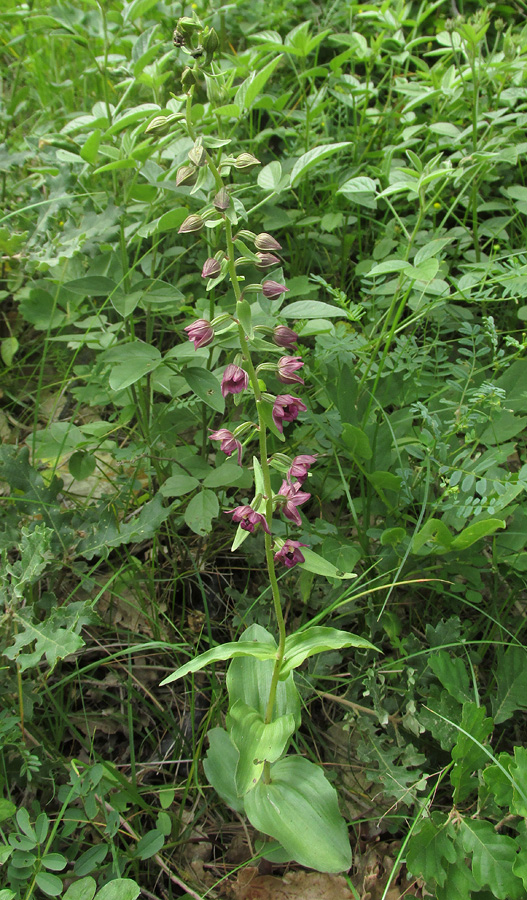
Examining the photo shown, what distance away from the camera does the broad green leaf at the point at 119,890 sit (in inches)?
54.7

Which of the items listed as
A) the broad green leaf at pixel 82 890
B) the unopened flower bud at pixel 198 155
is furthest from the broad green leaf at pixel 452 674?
the unopened flower bud at pixel 198 155

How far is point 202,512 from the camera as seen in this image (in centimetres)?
183

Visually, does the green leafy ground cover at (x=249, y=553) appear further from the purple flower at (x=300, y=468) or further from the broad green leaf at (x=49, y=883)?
the purple flower at (x=300, y=468)

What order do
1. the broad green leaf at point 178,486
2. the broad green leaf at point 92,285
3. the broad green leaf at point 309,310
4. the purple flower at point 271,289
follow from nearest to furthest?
the purple flower at point 271,289 < the broad green leaf at point 309,310 < the broad green leaf at point 178,486 < the broad green leaf at point 92,285

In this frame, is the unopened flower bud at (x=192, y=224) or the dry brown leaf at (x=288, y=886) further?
the dry brown leaf at (x=288, y=886)

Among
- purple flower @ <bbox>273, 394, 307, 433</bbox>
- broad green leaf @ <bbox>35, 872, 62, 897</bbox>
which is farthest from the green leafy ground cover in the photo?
purple flower @ <bbox>273, 394, 307, 433</bbox>

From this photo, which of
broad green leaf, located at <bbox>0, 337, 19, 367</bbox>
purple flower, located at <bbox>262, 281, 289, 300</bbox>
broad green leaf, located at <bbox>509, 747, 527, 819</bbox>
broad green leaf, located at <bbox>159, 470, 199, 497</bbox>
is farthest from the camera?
broad green leaf, located at <bbox>0, 337, 19, 367</bbox>

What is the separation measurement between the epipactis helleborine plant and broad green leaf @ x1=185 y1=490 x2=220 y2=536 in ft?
0.99

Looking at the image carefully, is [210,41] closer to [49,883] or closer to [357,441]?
[357,441]

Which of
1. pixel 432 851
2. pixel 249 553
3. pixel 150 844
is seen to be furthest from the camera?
pixel 249 553

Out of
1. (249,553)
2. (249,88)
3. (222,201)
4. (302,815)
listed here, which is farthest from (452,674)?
(249,88)

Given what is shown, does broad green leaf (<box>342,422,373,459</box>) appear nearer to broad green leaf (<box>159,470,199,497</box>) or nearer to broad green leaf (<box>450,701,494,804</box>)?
broad green leaf (<box>159,470,199,497</box>)

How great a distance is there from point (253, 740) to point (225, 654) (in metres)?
0.25

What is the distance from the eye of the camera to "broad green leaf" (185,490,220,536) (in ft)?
5.88
